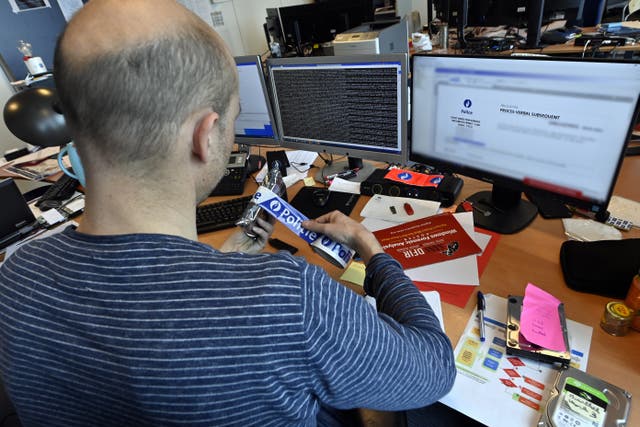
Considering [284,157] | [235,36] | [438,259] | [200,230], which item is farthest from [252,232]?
[235,36]

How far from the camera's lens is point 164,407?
443 mm

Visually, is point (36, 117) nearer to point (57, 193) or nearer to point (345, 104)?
point (57, 193)

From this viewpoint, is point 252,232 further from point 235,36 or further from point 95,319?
point 235,36

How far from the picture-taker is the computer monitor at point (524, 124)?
0.74 metres

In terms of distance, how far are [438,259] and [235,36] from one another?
4547 mm

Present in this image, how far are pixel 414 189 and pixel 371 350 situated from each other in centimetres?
81

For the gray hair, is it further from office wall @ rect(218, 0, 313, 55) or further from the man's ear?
office wall @ rect(218, 0, 313, 55)

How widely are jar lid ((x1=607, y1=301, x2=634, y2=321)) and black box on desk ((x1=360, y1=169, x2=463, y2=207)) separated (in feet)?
1.74

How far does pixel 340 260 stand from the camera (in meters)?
0.86

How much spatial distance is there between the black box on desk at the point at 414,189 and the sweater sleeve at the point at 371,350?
581 mm

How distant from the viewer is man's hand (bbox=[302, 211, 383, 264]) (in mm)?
785

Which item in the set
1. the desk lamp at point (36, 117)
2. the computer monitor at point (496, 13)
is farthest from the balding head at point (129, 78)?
the computer monitor at point (496, 13)

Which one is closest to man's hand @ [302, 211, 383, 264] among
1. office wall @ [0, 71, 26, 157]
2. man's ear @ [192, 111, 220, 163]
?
man's ear @ [192, 111, 220, 163]

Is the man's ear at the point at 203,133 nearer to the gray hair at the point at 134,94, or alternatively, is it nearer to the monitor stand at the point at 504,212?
the gray hair at the point at 134,94
